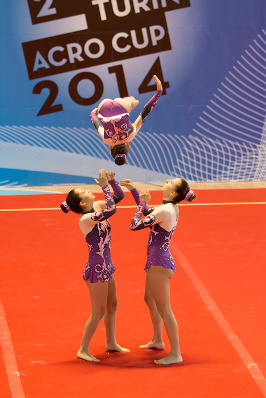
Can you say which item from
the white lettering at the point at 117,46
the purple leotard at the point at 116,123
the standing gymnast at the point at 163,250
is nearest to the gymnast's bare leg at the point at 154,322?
the standing gymnast at the point at 163,250

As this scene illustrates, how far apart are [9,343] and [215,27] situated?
8.69m

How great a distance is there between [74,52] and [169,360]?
8.61 meters

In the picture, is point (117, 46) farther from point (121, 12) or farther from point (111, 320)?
point (111, 320)

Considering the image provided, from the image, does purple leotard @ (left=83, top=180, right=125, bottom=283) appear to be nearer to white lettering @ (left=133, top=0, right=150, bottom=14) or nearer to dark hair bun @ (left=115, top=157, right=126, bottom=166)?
dark hair bun @ (left=115, top=157, right=126, bottom=166)

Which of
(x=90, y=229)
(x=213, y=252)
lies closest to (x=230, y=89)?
(x=213, y=252)

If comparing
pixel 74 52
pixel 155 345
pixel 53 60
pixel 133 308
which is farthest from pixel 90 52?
pixel 155 345

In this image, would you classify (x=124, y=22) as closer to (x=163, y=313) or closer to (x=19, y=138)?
(x=19, y=138)

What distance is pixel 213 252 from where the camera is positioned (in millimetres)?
9867

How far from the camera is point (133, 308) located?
306 inches

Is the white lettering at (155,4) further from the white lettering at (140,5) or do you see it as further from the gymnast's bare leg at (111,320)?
the gymnast's bare leg at (111,320)

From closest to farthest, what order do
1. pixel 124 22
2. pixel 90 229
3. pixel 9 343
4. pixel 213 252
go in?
pixel 90 229, pixel 9 343, pixel 213 252, pixel 124 22

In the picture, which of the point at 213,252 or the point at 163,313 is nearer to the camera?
the point at 163,313

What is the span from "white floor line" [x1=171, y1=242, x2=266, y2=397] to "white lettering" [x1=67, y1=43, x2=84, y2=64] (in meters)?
5.11

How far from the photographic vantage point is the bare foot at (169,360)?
6305mm
